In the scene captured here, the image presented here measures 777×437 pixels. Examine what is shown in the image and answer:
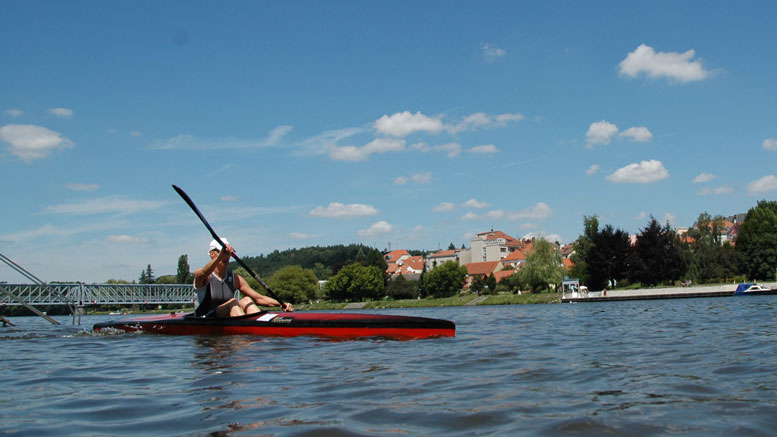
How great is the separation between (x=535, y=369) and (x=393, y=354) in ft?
7.69

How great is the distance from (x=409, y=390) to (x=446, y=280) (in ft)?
279

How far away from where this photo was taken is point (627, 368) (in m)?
5.77

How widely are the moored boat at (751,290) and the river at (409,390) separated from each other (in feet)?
144

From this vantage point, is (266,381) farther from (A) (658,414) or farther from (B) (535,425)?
(A) (658,414)

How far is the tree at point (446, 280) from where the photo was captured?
88812mm

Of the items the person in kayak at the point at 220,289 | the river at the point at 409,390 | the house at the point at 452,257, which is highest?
the house at the point at 452,257

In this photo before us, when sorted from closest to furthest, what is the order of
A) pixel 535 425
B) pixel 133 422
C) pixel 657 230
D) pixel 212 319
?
pixel 535 425 → pixel 133 422 → pixel 212 319 → pixel 657 230

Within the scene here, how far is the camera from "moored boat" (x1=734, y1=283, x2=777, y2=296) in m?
45.3

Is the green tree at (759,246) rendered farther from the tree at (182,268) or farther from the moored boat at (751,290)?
the tree at (182,268)

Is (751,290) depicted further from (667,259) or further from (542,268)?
(542,268)

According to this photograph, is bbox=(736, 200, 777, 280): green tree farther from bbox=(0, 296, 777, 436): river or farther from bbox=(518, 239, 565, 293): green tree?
bbox=(0, 296, 777, 436): river

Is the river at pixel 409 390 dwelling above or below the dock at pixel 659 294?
above

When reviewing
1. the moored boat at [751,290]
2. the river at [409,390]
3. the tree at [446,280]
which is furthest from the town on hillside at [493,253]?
the river at [409,390]

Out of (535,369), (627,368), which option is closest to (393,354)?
(535,369)
